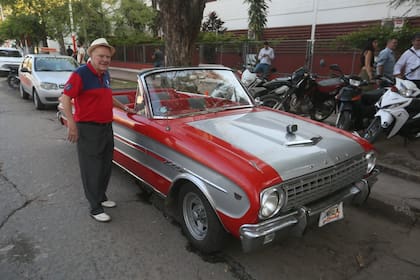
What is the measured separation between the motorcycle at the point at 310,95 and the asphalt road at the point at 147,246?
10.5ft

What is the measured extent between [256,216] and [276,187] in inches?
10.3

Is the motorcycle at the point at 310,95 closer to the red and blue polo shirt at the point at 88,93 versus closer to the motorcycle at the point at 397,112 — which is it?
the motorcycle at the point at 397,112

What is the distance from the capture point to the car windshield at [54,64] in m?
10.4

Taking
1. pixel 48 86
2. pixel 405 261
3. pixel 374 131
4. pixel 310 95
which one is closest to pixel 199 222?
pixel 405 261

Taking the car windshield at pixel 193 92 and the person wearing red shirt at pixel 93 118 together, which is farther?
the car windshield at pixel 193 92

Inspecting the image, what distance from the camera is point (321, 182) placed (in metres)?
2.79

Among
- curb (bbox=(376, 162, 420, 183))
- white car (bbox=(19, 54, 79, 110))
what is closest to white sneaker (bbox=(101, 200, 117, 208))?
curb (bbox=(376, 162, 420, 183))

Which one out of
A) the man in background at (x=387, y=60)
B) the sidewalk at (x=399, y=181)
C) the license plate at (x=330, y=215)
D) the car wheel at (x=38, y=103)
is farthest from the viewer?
the car wheel at (x=38, y=103)

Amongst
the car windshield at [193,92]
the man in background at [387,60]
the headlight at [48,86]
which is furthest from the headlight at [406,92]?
the headlight at [48,86]

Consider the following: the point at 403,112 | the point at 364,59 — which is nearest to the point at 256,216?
the point at 403,112

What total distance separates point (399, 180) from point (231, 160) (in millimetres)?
3124

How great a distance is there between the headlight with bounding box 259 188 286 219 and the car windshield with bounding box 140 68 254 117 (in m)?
1.57

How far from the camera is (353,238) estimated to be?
3.41 metres

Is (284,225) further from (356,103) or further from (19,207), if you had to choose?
(356,103)
